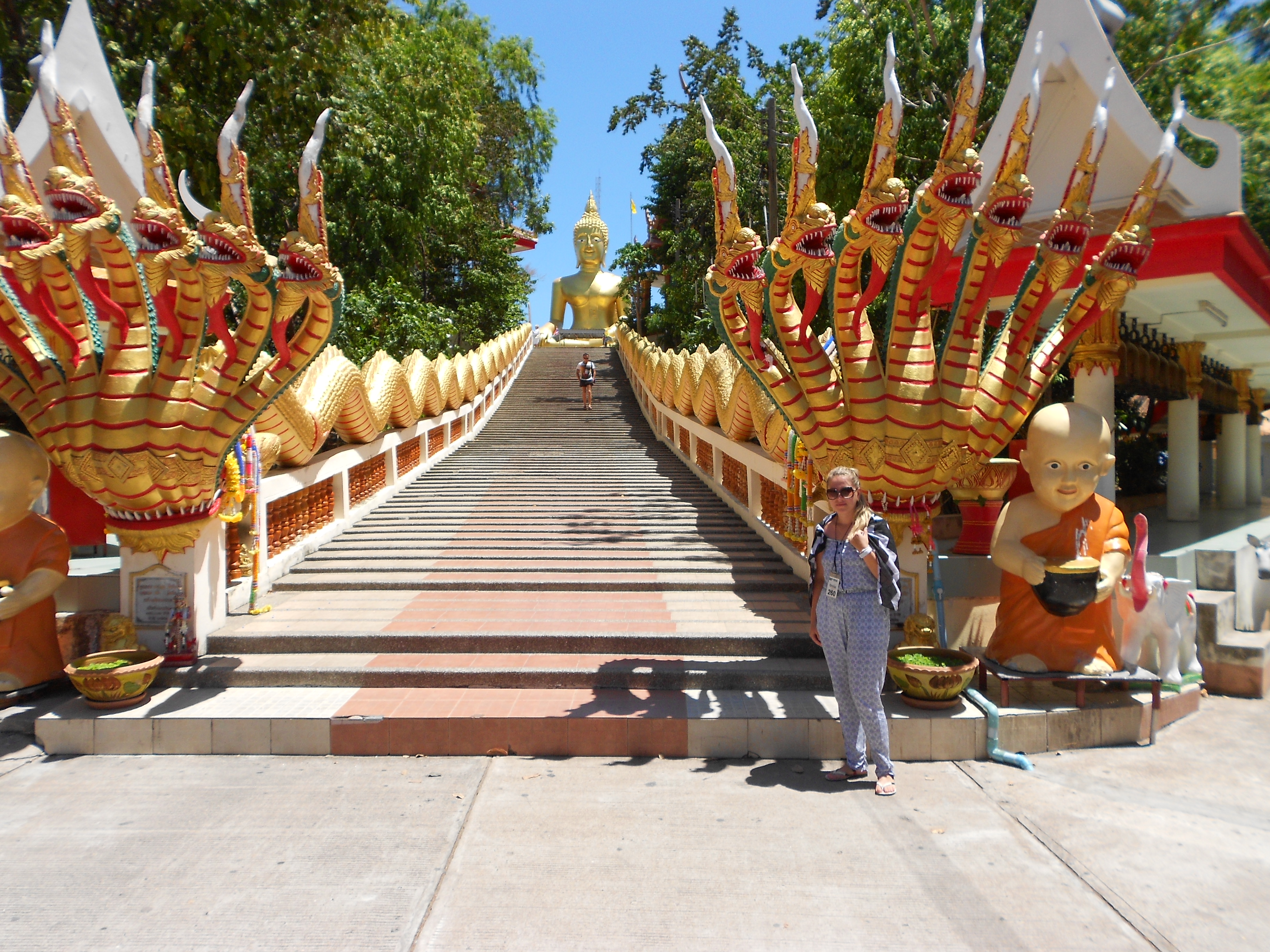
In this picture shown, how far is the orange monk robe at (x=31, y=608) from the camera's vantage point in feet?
16.4

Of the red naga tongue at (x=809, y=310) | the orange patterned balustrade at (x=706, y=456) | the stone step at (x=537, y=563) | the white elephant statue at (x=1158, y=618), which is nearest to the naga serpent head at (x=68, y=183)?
the stone step at (x=537, y=563)

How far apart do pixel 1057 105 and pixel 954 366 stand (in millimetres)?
3642

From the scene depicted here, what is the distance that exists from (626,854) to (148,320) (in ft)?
14.3

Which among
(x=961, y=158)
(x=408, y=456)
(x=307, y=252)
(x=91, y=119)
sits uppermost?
(x=91, y=119)

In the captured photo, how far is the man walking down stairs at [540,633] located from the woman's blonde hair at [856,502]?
125 cm

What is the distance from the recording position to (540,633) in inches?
223

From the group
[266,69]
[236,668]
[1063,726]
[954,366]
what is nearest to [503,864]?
[236,668]

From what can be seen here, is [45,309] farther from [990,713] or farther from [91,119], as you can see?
[990,713]

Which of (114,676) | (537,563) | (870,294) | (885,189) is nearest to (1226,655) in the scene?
(870,294)

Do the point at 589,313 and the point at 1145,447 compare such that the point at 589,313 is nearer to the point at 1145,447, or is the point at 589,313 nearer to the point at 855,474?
the point at 1145,447

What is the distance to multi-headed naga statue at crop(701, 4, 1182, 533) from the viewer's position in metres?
4.52

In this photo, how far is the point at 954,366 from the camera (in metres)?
4.90

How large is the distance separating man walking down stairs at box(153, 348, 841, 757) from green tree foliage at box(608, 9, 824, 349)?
9.61 m

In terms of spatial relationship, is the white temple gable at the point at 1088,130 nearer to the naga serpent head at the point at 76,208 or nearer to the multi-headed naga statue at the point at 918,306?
the multi-headed naga statue at the point at 918,306
